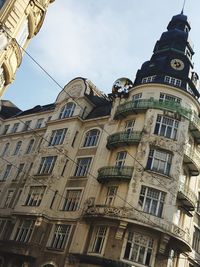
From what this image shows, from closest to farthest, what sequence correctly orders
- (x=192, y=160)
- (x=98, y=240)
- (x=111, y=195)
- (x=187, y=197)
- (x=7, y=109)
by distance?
(x=98, y=240) → (x=187, y=197) → (x=111, y=195) → (x=192, y=160) → (x=7, y=109)

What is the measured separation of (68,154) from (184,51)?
1638 cm

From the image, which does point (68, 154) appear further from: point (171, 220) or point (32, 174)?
point (171, 220)

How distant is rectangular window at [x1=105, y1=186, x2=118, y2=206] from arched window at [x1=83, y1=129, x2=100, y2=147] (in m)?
5.63

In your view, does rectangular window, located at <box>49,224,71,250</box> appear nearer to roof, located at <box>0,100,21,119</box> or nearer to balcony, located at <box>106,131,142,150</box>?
balcony, located at <box>106,131,142,150</box>

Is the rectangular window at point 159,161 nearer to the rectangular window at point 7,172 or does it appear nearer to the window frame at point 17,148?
the rectangular window at point 7,172

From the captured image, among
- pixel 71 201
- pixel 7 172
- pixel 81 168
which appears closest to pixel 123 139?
pixel 81 168

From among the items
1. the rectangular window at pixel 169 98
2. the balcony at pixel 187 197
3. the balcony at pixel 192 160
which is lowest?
the balcony at pixel 187 197

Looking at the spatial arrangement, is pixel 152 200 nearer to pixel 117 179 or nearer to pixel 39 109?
pixel 117 179

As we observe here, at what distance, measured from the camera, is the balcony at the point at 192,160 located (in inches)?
1201

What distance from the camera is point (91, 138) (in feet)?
116

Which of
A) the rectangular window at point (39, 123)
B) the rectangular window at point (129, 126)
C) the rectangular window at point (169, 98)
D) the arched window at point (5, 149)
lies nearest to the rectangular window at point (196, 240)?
the rectangular window at point (129, 126)

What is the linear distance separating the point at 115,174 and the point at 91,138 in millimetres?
6820

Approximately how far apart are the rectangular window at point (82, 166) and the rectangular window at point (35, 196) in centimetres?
364

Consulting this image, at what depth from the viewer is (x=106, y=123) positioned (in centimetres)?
3494
